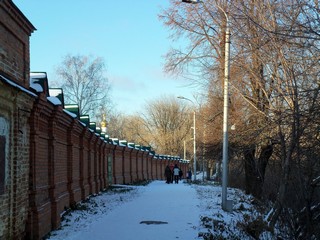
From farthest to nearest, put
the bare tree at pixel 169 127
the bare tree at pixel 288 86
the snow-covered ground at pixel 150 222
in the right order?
the bare tree at pixel 169 127
the snow-covered ground at pixel 150 222
the bare tree at pixel 288 86

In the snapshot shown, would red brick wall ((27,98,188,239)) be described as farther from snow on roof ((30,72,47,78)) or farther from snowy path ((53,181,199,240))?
snowy path ((53,181,199,240))

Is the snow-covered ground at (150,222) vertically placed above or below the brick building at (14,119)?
below

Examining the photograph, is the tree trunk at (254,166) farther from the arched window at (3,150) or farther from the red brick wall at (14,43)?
the arched window at (3,150)

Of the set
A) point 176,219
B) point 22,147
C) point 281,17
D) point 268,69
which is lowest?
point 176,219

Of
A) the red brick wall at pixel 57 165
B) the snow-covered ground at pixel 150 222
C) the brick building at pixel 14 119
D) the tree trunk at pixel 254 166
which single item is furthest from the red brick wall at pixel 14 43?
the tree trunk at pixel 254 166

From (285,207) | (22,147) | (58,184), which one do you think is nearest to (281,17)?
(285,207)

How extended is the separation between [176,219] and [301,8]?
6861 millimetres

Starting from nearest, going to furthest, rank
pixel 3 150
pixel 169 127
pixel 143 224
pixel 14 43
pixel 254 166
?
pixel 3 150, pixel 14 43, pixel 143 224, pixel 254 166, pixel 169 127

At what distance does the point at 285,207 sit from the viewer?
711cm

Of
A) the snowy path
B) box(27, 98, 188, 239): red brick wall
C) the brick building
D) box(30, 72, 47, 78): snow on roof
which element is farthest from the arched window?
box(30, 72, 47, 78): snow on roof

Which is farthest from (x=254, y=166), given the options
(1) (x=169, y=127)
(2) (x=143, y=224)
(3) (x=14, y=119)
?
(1) (x=169, y=127)

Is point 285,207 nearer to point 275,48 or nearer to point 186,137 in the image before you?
point 275,48

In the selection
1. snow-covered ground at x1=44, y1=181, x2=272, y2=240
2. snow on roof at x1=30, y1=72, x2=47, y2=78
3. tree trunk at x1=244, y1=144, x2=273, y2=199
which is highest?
snow on roof at x1=30, y1=72, x2=47, y2=78

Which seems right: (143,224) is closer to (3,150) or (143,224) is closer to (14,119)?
(14,119)
